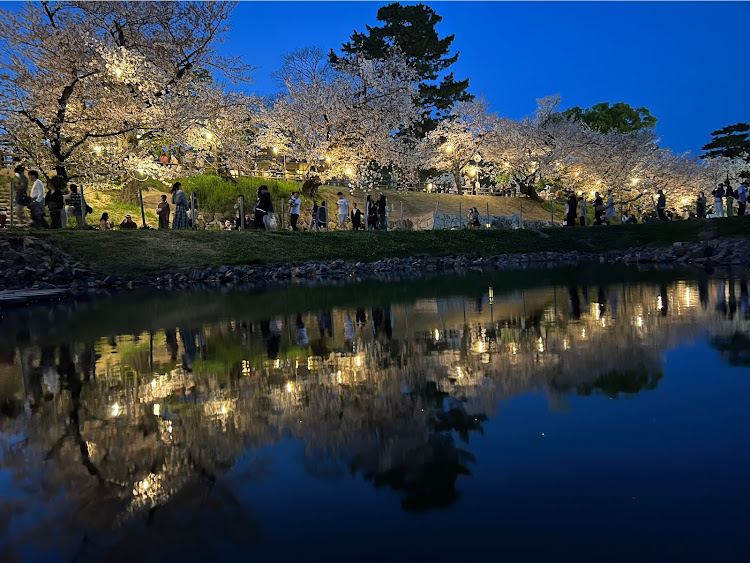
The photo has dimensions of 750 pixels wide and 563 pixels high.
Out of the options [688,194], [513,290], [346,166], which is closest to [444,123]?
[346,166]

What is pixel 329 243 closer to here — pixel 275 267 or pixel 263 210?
pixel 263 210

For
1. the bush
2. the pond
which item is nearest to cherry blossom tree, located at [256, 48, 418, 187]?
the bush

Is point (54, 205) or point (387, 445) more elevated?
point (54, 205)

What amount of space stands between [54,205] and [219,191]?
16.1 meters

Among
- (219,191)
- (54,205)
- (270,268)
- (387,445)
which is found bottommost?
(387,445)

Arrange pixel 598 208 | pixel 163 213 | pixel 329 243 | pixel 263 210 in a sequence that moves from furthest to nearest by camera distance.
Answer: pixel 598 208
pixel 263 210
pixel 329 243
pixel 163 213

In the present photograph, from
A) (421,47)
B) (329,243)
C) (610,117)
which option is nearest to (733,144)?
(610,117)

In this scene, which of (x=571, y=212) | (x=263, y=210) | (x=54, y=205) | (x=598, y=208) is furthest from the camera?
(x=598, y=208)

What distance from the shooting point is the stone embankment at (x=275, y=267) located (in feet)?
58.3

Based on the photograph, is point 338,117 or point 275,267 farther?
point 338,117

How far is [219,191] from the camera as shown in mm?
38125

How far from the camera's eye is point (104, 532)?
8.54 feet

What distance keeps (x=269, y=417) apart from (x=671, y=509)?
8.22 feet

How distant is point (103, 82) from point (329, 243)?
10.7 m
